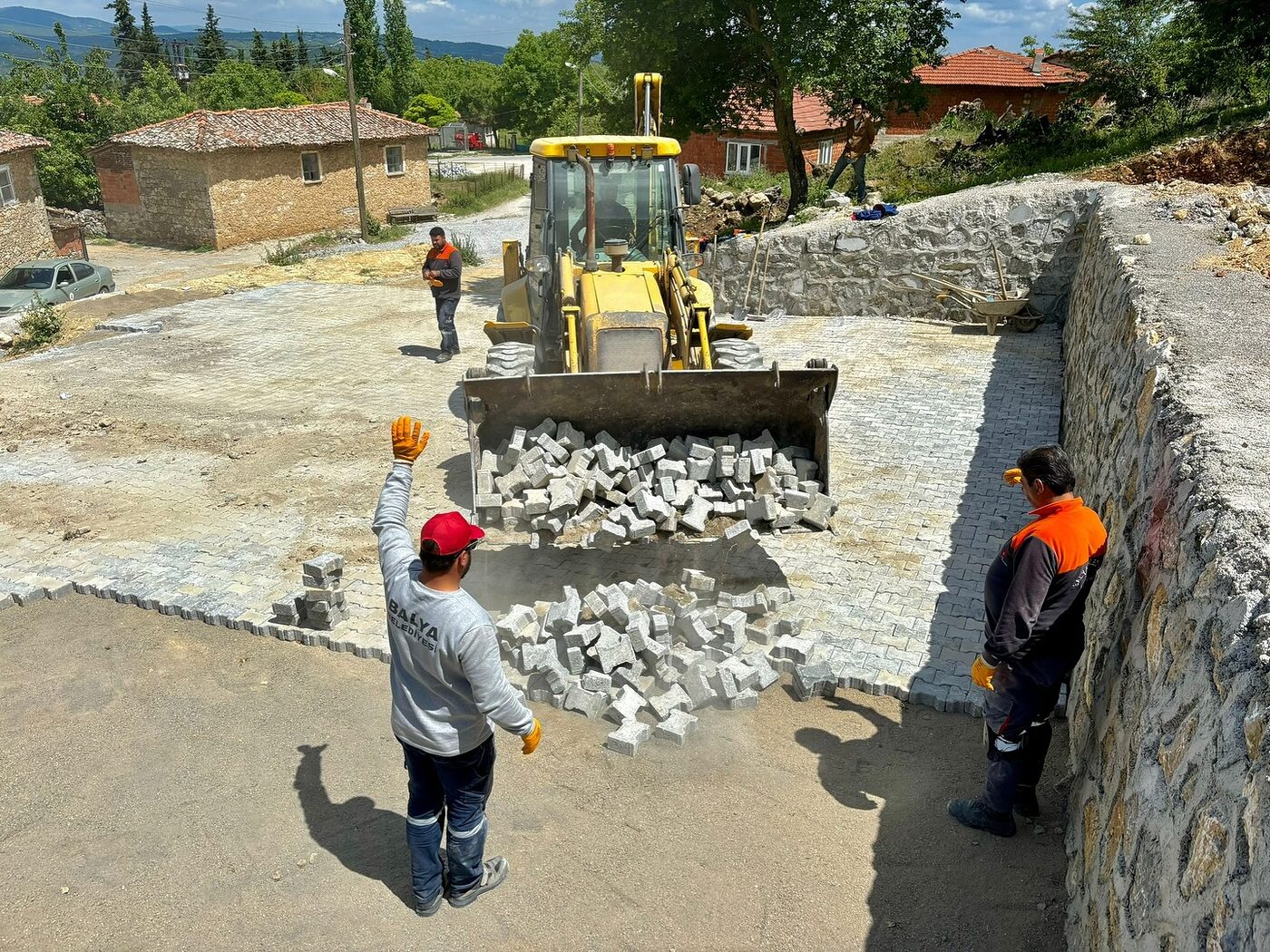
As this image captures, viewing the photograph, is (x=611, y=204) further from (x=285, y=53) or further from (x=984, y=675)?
(x=285, y=53)

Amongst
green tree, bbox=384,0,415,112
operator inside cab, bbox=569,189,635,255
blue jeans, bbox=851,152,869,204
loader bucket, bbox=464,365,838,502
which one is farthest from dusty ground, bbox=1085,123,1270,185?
green tree, bbox=384,0,415,112

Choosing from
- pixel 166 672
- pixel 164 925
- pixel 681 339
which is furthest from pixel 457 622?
pixel 681 339

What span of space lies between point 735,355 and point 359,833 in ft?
18.2

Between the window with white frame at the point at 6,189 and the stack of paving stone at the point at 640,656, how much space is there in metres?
25.8

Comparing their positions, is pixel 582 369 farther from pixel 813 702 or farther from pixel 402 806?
pixel 402 806

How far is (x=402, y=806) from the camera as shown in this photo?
15.7ft

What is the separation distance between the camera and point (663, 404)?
7.51 m

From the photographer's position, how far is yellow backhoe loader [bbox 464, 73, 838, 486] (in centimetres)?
736

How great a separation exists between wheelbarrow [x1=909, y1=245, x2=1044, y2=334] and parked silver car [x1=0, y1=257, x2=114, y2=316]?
1616cm

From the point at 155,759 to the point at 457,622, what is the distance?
2651 mm

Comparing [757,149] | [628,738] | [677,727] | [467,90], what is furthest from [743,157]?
[467,90]

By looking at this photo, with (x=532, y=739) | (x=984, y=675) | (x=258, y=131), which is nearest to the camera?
(x=532, y=739)

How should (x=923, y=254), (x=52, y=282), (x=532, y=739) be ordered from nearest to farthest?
(x=532, y=739)
(x=923, y=254)
(x=52, y=282)

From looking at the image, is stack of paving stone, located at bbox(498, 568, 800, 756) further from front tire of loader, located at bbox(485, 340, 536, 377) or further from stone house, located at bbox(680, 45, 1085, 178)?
stone house, located at bbox(680, 45, 1085, 178)
